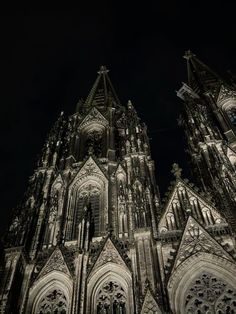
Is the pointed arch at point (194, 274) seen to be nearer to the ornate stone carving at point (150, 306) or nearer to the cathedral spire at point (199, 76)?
the ornate stone carving at point (150, 306)

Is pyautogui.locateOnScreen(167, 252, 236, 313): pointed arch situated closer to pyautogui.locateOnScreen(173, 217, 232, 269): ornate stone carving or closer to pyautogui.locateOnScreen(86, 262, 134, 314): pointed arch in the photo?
pyautogui.locateOnScreen(173, 217, 232, 269): ornate stone carving

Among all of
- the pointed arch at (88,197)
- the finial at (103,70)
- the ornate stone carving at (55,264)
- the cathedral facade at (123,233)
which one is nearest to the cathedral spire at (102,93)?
the finial at (103,70)

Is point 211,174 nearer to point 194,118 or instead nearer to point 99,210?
point 99,210

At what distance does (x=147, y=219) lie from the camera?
18.6 metres

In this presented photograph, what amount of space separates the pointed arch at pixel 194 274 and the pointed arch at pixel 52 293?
13.9 feet

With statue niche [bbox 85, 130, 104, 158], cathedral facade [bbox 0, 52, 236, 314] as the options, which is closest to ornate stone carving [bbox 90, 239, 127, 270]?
cathedral facade [bbox 0, 52, 236, 314]

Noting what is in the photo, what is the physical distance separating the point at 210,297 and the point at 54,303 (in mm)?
6306

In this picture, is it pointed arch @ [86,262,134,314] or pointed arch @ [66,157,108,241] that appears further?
pointed arch @ [66,157,108,241]

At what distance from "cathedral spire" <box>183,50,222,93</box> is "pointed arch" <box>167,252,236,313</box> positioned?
1950 cm

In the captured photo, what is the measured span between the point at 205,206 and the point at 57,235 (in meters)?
7.31

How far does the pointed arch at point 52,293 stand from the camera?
16.9m

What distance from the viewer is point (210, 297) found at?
15.9 metres

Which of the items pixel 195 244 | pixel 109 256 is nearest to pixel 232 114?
pixel 195 244

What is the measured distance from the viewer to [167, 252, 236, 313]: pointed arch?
15.9 m
